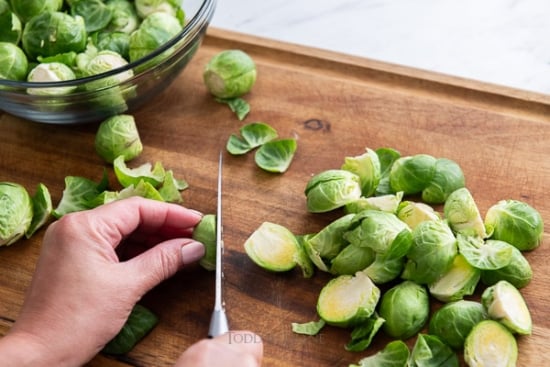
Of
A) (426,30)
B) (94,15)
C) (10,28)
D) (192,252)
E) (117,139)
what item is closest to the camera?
(192,252)

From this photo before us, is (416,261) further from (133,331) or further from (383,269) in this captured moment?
(133,331)

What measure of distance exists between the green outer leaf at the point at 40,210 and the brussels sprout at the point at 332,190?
942mm

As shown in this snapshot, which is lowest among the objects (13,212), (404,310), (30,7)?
(13,212)

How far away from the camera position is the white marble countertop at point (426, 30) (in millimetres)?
3221

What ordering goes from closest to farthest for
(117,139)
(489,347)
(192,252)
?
(489,347), (192,252), (117,139)

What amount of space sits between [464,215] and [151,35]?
1.35 m

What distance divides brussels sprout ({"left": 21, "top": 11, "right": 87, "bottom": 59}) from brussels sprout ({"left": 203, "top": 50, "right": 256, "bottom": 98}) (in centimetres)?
53

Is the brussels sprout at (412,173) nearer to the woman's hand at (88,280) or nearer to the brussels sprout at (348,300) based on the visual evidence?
the brussels sprout at (348,300)

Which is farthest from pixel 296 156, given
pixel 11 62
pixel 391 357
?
pixel 11 62

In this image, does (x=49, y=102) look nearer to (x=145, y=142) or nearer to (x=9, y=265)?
(x=145, y=142)

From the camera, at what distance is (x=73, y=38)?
2773 millimetres

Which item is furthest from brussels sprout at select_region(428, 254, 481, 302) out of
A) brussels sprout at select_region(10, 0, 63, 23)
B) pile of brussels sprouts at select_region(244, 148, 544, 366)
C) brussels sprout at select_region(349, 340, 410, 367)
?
brussels sprout at select_region(10, 0, 63, 23)

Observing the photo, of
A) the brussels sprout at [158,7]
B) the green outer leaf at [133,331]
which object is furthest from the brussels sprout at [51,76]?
the green outer leaf at [133,331]

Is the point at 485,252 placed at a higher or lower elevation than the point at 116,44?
lower
